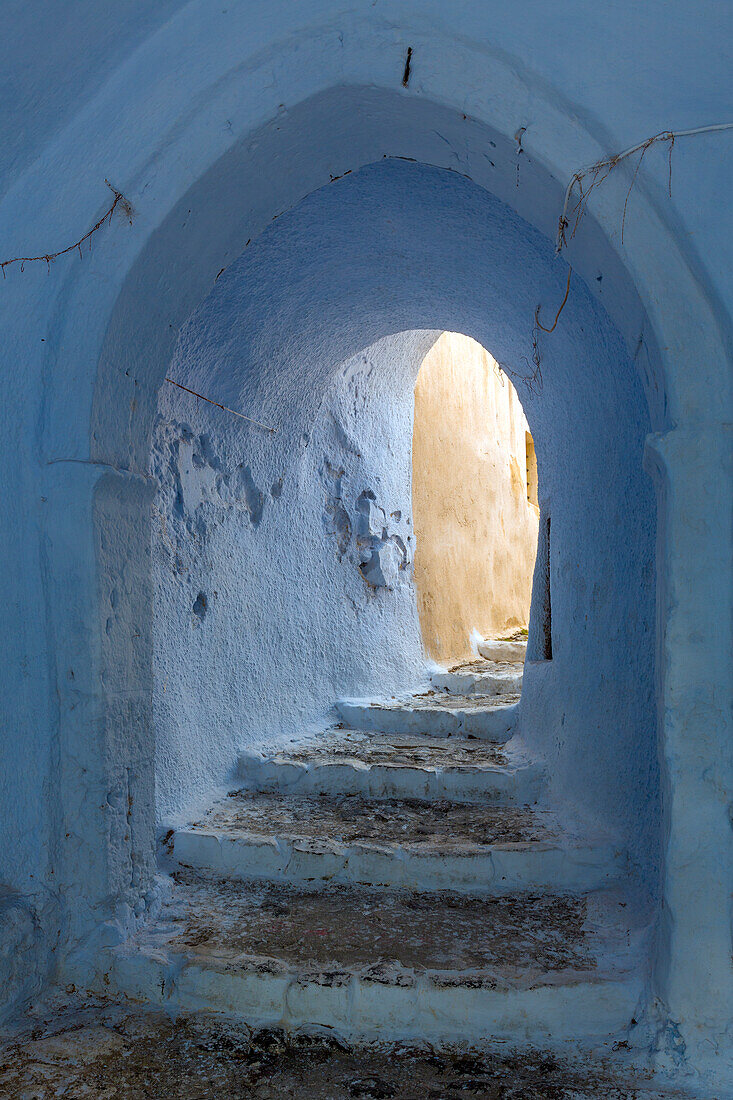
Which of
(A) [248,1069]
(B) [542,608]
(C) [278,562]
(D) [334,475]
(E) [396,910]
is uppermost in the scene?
(D) [334,475]

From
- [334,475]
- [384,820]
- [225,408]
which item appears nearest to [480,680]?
[334,475]

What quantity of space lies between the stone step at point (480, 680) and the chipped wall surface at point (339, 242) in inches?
98.5

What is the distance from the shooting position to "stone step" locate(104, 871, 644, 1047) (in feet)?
7.91

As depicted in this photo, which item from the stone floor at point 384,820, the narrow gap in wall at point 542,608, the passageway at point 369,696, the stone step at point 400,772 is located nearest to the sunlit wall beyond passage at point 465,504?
the passageway at point 369,696

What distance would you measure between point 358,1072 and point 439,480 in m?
6.23

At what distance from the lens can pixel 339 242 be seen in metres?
3.71

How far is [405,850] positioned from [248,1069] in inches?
45.5

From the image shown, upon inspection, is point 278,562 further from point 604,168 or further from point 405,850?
point 604,168

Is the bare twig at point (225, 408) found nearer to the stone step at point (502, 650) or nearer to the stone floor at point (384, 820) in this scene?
the stone floor at point (384, 820)

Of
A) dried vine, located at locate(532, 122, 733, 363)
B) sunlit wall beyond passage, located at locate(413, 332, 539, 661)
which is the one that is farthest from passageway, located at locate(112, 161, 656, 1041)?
sunlit wall beyond passage, located at locate(413, 332, 539, 661)

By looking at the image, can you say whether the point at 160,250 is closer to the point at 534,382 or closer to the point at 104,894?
the point at 104,894

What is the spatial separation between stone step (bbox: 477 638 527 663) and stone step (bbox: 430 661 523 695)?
1.87 ft

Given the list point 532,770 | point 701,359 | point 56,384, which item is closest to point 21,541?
point 56,384

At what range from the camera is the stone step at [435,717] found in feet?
16.8
